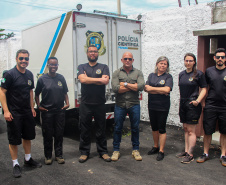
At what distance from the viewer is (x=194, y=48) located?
6.91 m

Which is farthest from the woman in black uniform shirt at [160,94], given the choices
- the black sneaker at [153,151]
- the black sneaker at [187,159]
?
the black sneaker at [187,159]

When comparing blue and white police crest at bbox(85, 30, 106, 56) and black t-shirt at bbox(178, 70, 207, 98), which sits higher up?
blue and white police crest at bbox(85, 30, 106, 56)

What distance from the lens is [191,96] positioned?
15.3ft

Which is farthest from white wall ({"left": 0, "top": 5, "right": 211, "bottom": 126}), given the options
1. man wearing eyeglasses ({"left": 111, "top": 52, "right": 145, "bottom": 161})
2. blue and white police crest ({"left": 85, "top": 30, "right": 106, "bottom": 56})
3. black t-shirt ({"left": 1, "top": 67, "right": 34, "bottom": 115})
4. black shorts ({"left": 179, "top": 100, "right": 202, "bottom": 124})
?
black t-shirt ({"left": 1, "top": 67, "right": 34, "bottom": 115})

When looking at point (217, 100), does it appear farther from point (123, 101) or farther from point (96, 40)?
point (96, 40)

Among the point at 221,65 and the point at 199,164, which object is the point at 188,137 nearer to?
the point at 199,164

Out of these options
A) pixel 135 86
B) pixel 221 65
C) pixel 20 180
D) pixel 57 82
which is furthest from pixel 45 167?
pixel 221 65

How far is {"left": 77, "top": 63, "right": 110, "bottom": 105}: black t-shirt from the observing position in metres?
4.73

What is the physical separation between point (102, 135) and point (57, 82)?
135 centimetres

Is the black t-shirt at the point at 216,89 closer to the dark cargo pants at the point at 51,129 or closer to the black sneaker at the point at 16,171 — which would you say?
the dark cargo pants at the point at 51,129

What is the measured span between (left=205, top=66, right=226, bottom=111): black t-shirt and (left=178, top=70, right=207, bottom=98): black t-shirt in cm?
15

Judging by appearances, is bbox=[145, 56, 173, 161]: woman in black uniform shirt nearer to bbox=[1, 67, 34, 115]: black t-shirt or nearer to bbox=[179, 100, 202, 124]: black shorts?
bbox=[179, 100, 202, 124]: black shorts

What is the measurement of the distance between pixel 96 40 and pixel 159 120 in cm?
248

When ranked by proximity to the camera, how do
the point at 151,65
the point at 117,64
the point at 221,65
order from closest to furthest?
1. the point at 221,65
2. the point at 117,64
3. the point at 151,65
